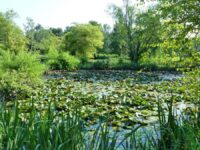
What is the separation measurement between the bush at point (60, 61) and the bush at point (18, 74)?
10.4 metres

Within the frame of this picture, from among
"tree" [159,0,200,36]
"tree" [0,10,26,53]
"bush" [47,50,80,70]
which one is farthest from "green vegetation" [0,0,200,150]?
"tree" [0,10,26,53]

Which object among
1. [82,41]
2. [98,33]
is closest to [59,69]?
[82,41]

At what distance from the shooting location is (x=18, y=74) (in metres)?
11.5

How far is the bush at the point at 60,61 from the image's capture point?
26.3 m

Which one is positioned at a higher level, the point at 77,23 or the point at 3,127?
the point at 77,23

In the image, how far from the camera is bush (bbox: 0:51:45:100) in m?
10.2

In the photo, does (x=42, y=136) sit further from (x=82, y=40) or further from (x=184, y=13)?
(x=82, y=40)

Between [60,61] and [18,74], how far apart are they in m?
15.4

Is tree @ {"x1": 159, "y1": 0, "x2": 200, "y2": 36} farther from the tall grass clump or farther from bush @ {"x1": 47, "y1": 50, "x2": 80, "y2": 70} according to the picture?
bush @ {"x1": 47, "y1": 50, "x2": 80, "y2": 70}

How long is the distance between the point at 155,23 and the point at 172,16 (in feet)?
0.99

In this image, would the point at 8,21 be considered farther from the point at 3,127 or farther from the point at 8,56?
the point at 3,127

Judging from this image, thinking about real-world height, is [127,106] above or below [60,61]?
below

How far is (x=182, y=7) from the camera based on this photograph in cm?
458

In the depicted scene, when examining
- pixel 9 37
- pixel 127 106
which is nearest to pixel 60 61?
pixel 9 37
